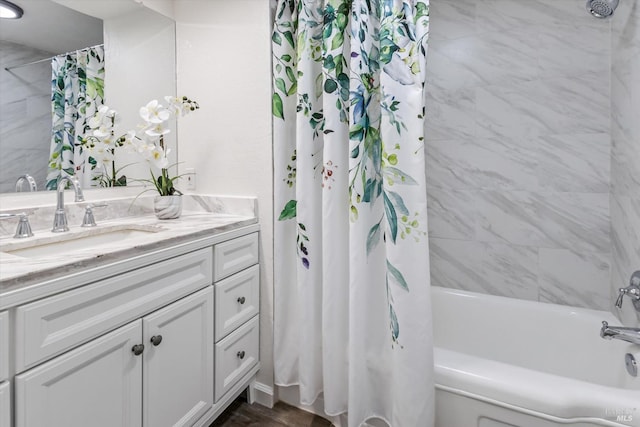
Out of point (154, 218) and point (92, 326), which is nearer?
point (92, 326)

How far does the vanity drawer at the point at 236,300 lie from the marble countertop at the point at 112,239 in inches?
9.3

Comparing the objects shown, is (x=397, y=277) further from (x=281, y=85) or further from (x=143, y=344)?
(x=281, y=85)

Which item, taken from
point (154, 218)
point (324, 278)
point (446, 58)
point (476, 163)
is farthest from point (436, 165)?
point (154, 218)

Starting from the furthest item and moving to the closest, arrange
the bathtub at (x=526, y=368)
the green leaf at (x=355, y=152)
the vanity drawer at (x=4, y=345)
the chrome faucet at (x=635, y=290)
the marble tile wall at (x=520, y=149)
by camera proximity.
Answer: the marble tile wall at (x=520, y=149), the green leaf at (x=355, y=152), the chrome faucet at (x=635, y=290), the bathtub at (x=526, y=368), the vanity drawer at (x=4, y=345)

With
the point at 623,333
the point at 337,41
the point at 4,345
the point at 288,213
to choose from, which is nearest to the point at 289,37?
the point at 337,41

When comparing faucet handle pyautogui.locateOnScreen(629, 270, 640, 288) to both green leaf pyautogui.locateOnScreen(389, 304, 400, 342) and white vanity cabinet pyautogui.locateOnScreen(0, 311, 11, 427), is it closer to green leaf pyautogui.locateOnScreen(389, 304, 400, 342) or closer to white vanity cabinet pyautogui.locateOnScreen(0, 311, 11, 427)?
green leaf pyautogui.locateOnScreen(389, 304, 400, 342)

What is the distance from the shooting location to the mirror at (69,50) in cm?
129

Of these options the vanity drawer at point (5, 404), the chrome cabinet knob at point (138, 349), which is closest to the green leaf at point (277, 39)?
the chrome cabinet knob at point (138, 349)

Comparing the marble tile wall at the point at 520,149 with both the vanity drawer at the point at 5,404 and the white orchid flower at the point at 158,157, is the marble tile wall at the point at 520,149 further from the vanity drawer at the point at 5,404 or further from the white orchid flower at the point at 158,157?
the vanity drawer at the point at 5,404

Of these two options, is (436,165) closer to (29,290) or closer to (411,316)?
(411,316)

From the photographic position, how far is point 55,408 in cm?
83

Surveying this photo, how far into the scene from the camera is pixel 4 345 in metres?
0.73

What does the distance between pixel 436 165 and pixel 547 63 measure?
0.74 m

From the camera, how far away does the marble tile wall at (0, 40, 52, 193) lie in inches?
50.3
